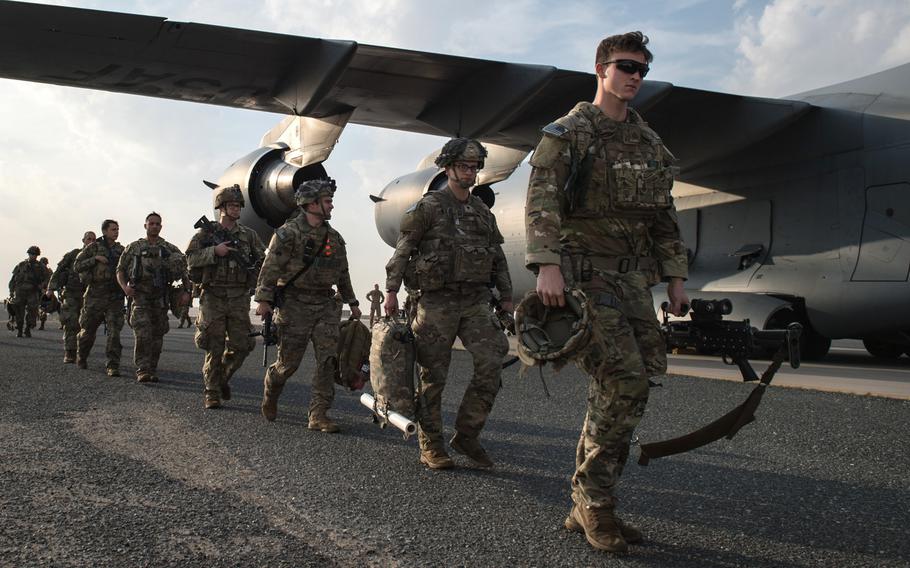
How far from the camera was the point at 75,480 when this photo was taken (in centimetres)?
391

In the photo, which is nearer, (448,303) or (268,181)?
(448,303)

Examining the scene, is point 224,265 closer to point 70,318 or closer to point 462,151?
point 462,151

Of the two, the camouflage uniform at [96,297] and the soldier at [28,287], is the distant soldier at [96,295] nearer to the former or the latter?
the camouflage uniform at [96,297]

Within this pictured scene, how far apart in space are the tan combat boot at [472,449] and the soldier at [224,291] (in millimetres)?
3100

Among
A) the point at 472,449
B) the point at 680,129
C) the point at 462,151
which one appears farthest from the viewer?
the point at 680,129

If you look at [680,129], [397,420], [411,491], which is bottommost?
[411,491]

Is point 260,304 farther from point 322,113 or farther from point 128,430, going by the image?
point 322,113

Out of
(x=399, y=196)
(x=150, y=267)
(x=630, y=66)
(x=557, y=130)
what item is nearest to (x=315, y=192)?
(x=557, y=130)

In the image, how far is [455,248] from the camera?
15.6 feet

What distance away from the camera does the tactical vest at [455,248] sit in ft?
15.4

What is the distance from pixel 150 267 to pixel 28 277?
32.4 ft

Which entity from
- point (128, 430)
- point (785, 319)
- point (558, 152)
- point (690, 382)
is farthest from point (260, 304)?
point (785, 319)

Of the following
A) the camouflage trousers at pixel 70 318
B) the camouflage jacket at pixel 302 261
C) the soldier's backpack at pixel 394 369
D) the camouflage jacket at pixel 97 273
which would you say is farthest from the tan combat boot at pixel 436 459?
the camouflage trousers at pixel 70 318

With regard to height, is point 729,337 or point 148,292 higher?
point 148,292
